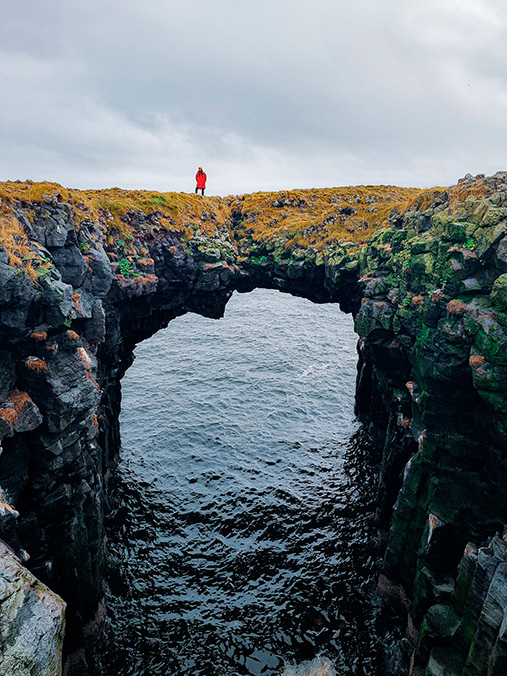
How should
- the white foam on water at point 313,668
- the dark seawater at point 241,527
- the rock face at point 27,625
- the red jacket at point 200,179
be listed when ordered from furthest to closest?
the red jacket at point 200,179, the dark seawater at point 241,527, the white foam on water at point 313,668, the rock face at point 27,625

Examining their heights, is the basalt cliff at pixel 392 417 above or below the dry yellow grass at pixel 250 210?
below

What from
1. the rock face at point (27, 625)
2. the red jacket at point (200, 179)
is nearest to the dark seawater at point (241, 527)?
the rock face at point (27, 625)

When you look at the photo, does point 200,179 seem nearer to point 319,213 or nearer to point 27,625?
point 319,213

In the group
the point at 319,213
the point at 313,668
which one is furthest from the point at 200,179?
the point at 313,668

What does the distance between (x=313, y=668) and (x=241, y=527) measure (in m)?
13.0

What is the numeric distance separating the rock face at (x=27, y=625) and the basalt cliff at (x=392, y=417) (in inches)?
1.7

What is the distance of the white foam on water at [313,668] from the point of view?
88.6 feet

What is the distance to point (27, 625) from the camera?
12.5 m

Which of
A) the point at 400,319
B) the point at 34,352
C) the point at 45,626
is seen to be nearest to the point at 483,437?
the point at 400,319

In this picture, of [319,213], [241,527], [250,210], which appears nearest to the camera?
[241,527]

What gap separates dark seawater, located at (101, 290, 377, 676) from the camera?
95.0 ft

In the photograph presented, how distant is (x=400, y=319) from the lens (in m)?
32.1

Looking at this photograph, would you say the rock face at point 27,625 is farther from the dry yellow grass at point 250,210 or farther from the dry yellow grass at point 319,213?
the dry yellow grass at point 319,213

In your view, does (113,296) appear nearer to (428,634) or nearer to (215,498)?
(215,498)
